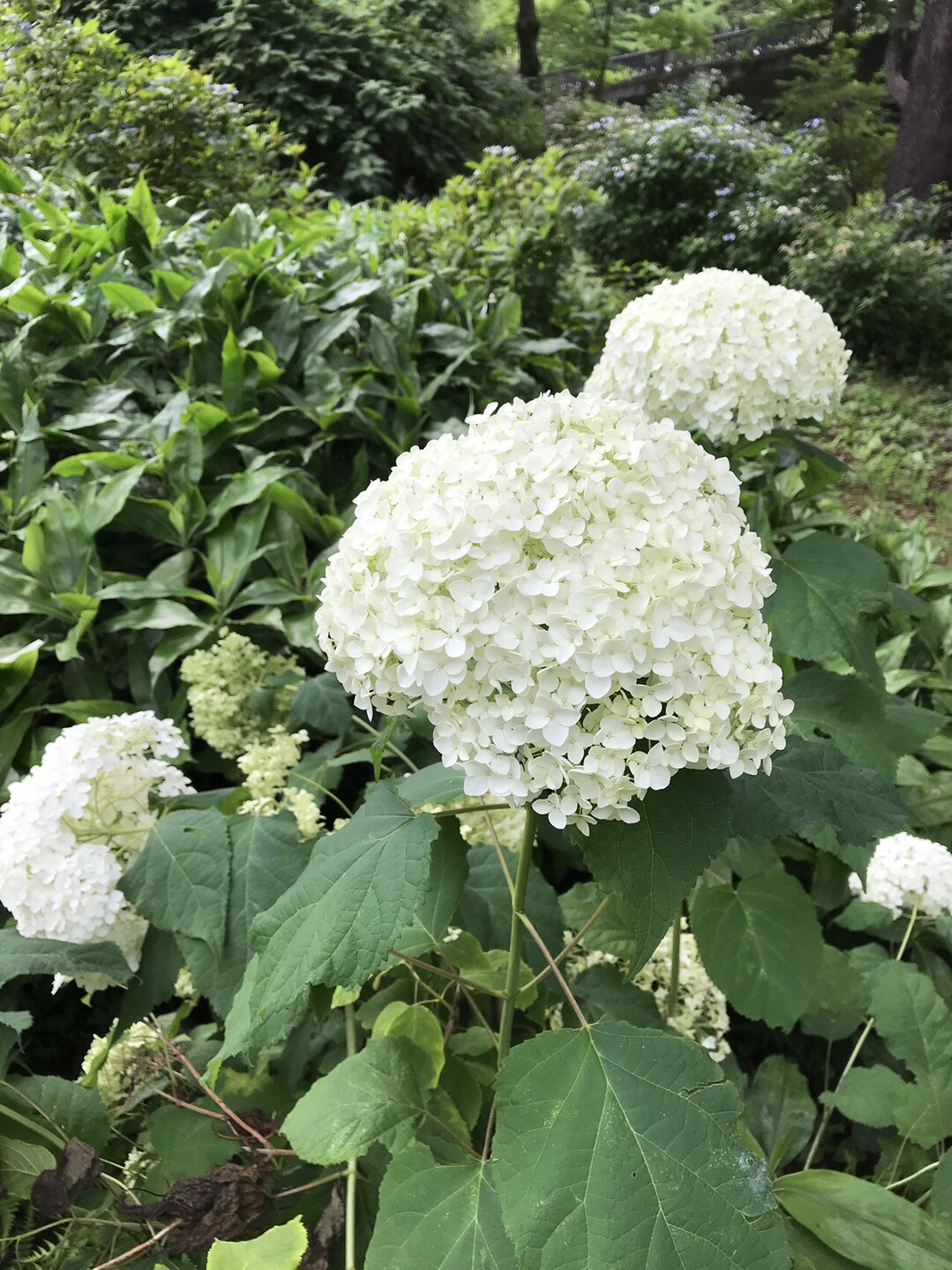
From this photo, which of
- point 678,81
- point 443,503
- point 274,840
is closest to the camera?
point 443,503

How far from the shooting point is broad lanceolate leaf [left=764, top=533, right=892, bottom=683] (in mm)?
1370

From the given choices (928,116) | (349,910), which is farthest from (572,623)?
(928,116)

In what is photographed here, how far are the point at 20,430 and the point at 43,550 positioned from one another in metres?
0.58

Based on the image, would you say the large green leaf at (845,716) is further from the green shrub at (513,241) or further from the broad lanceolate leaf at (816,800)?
the green shrub at (513,241)

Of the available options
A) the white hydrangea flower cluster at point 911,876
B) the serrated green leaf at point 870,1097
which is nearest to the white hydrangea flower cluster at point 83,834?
the serrated green leaf at point 870,1097

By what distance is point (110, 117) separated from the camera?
4.35m

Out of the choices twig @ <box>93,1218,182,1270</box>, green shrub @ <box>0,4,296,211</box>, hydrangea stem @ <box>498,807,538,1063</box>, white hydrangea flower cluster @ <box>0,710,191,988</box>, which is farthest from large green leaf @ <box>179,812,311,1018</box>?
green shrub @ <box>0,4,296,211</box>

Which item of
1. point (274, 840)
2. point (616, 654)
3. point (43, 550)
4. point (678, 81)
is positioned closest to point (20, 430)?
point (43, 550)

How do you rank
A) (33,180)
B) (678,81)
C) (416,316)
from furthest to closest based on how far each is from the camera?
(678,81) → (33,180) → (416,316)

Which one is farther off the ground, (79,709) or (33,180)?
(33,180)

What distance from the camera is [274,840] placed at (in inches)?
46.6

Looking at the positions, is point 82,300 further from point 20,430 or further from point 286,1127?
point 286,1127

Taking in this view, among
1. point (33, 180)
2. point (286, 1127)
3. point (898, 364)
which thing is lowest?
point (898, 364)

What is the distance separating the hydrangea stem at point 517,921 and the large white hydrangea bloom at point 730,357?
1086 millimetres
